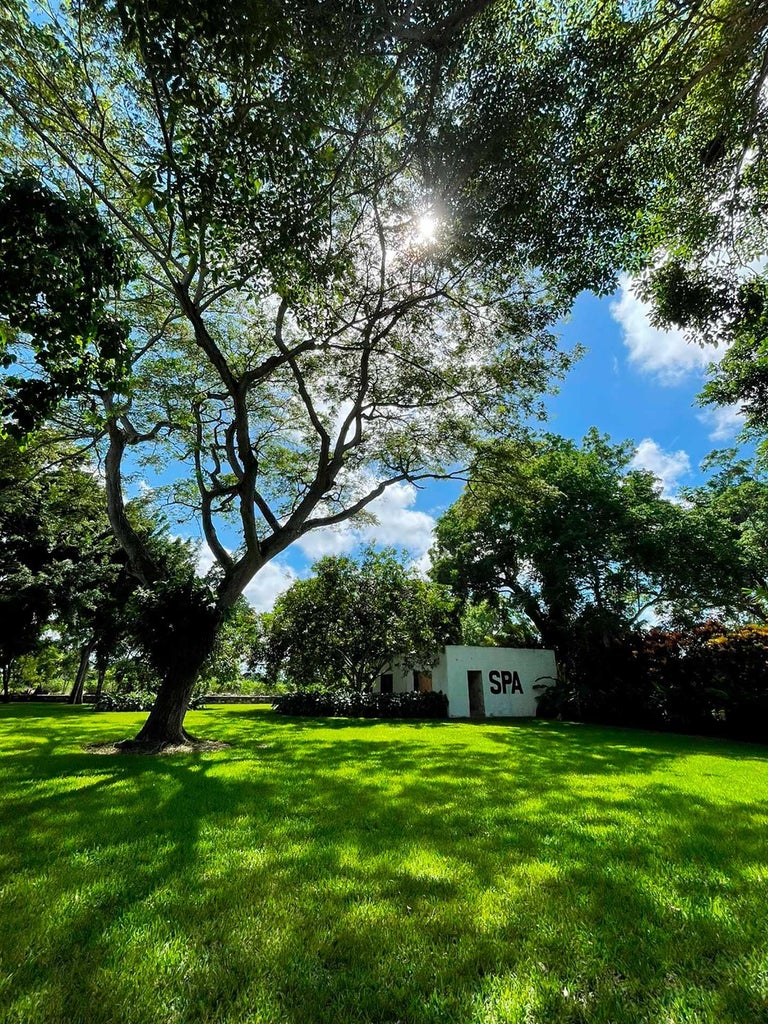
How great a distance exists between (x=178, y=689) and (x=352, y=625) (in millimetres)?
10436

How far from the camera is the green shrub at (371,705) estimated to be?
58.0ft

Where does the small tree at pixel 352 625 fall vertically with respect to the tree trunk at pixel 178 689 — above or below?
above

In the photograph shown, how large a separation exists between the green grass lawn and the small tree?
12867 millimetres

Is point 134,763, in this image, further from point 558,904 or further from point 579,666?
point 579,666

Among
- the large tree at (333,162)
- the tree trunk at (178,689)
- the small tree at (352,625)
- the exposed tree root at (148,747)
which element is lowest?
the exposed tree root at (148,747)

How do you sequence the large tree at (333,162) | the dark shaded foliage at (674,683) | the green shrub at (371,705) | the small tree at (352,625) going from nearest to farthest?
the large tree at (333,162) < the dark shaded foliage at (674,683) < the green shrub at (371,705) < the small tree at (352,625)

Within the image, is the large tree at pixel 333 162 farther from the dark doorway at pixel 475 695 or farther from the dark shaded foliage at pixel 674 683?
the dark doorway at pixel 475 695

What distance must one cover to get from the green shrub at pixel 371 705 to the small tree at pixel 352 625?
2.52 ft

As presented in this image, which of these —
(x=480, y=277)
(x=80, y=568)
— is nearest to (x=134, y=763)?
(x=480, y=277)

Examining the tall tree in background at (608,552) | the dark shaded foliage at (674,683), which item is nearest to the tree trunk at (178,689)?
the tall tree in background at (608,552)

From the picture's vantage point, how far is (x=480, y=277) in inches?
300

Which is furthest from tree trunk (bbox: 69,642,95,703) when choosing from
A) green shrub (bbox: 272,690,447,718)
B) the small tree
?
green shrub (bbox: 272,690,447,718)

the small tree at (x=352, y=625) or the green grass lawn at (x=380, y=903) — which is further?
the small tree at (x=352, y=625)

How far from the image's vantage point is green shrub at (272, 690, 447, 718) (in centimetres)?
1769
